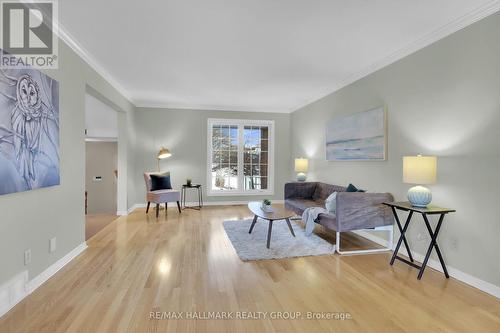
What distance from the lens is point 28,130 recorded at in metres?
2.28

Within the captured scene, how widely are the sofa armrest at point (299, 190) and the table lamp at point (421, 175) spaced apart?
246 cm

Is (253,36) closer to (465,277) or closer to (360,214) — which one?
(360,214)

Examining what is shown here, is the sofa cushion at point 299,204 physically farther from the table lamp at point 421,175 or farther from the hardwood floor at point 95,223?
the hardwood floor at point 95,223

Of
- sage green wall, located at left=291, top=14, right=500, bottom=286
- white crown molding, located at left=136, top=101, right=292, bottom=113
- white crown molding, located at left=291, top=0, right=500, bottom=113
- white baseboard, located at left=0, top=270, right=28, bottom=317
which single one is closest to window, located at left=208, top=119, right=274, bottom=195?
white crown molding, located at left=136, top=101, right=292, bottom=113

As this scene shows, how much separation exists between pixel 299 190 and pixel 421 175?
2.60 meters

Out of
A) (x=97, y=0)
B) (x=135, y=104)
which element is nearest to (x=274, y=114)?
(x=135, y=104)

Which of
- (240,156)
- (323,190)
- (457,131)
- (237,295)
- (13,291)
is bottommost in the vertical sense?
(237,295)

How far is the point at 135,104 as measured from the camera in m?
6.25

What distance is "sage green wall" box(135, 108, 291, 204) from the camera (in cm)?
640

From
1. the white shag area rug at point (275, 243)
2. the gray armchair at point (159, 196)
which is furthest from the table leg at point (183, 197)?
the white shag area rug at point (275, 243)

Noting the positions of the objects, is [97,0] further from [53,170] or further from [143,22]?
[53,170]

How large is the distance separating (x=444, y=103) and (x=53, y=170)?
13.7ft

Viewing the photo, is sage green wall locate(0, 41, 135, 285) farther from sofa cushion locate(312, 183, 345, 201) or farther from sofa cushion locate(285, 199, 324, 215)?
sofa cushion locate(312, 183, 345, 201)

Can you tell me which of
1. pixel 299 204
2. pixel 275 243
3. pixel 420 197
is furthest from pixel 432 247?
pixel 299 204
